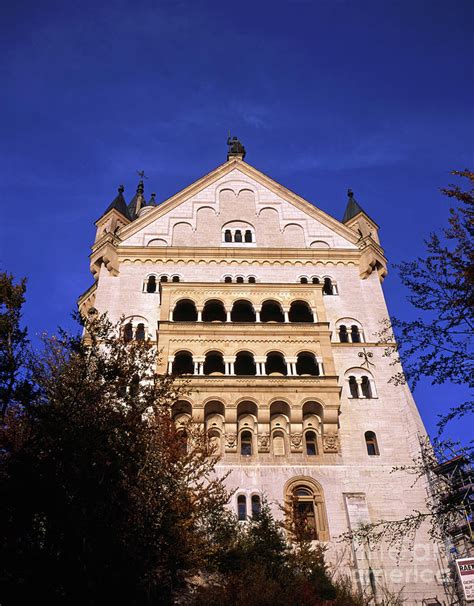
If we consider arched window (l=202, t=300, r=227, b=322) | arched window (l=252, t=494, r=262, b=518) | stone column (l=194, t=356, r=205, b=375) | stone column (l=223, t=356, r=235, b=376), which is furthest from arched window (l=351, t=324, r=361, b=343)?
arched window (l=252, t=494, r=262, b=518)

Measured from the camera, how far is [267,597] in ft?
59.7

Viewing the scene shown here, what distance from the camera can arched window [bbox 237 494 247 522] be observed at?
24906 mm

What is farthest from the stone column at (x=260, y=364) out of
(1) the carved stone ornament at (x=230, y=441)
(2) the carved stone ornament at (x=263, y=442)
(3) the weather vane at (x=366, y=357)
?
(3) the weather vane at (x=366, y=357)

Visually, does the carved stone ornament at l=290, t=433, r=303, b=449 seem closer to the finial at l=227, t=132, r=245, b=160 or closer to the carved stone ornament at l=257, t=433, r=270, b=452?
the carved stone ornament at l=257, t=433, r=270, b=452

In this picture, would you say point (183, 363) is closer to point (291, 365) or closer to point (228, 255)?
point (291, 365)

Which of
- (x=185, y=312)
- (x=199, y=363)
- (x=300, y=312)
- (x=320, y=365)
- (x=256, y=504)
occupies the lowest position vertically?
(x=256, y=504)

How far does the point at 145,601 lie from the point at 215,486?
6.04 meters

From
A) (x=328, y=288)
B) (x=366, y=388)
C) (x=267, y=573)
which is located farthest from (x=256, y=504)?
(x=328, y=288)

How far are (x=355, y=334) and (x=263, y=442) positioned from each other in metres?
9.00

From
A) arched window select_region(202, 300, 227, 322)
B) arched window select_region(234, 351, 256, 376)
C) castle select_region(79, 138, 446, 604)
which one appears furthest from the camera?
arched window select_region(202, 300, 227, 322)

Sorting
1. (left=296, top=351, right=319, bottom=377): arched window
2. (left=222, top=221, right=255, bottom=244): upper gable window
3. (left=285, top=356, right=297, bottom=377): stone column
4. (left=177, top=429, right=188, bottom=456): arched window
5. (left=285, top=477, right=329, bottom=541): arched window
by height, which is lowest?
(left=285, top=477, right=329, bottom=541): arched window

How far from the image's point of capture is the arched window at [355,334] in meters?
32.2

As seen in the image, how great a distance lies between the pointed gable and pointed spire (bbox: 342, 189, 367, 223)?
203 centimetres

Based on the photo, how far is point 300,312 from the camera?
33.8 m
